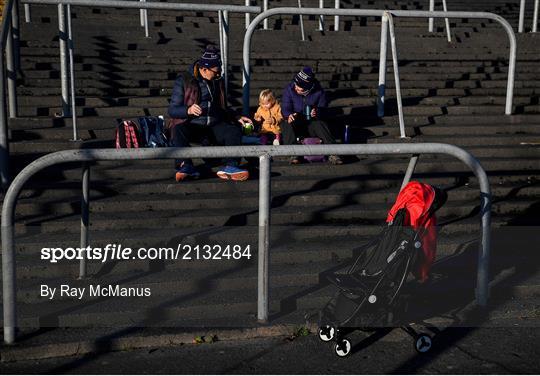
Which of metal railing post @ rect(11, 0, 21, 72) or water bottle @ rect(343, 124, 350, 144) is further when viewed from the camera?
metal railing post @ rect(11, 0, 21, 72)

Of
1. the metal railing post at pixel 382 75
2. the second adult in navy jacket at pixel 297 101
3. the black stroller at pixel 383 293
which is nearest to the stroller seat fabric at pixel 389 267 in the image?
the black stroller at pixel 383 293

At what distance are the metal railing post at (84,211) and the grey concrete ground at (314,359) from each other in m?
1.14

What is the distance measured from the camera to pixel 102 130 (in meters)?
8.88

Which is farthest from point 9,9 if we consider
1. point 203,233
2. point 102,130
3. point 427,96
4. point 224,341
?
point 427,96

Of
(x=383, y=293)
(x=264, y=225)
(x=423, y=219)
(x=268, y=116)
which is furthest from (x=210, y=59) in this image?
(x=383, y=293)

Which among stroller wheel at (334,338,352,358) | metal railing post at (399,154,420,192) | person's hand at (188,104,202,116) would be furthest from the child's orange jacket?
→ stroller wheel at (334,338,352,358)

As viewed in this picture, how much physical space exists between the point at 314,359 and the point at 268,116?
13.0 ft

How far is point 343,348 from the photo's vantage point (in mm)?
5418

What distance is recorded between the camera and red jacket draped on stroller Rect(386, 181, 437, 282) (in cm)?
598

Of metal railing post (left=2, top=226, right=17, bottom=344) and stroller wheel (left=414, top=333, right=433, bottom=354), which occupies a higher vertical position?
metal railing post (left=2, top=226, right=17, bottom=344)

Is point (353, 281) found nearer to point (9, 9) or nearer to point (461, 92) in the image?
point (9, 9)

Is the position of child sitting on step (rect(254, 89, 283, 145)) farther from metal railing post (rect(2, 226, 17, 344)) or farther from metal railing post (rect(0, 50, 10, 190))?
metal railing post (rect(2, 226, 17, 344))

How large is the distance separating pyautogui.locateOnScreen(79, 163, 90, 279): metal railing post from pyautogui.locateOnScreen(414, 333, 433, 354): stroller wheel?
2.53 meters

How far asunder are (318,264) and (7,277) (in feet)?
8.35
